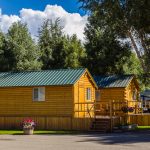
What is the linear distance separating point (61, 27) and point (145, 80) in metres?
31.2

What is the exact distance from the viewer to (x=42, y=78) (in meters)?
42.4

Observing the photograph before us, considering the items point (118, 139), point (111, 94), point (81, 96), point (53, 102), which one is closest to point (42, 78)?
point (53, 102)

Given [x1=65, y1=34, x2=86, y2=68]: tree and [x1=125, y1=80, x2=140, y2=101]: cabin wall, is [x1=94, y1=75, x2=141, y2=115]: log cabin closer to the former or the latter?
[x1=125, y1=80, x2=140, y2=101]: cabin wall

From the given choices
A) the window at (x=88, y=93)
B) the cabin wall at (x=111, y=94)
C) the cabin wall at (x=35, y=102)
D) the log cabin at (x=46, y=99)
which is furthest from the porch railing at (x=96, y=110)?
the cabin wall at (x=111, y=94)

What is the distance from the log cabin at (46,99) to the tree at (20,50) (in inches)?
709

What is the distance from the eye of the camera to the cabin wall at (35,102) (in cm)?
4031

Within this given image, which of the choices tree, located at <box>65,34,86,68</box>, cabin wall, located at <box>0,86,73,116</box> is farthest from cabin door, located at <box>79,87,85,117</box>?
tree, located at <box>65,34,86,68</box>

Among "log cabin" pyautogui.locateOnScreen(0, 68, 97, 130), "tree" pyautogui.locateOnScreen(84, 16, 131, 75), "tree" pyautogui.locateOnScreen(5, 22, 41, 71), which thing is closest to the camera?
"log cabin" pyautogui.locateOnScreen(0, 68, 97, 130)

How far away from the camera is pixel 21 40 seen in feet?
208

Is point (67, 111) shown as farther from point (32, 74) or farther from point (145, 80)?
point (145, 80)

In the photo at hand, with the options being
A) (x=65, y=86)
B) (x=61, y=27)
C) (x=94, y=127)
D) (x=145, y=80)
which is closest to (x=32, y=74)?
(x=65, y=86)

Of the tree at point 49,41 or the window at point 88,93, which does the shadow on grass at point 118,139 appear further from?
the tree at point 49,41

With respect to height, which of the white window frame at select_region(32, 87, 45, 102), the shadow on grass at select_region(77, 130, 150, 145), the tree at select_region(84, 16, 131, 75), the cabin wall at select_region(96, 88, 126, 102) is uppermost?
the tree at select_region(84, 16, 131, 75)

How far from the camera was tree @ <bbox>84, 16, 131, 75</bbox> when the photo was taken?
60.1 m
